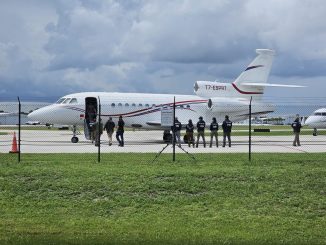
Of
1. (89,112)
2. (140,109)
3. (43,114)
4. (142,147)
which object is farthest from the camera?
(140,109)

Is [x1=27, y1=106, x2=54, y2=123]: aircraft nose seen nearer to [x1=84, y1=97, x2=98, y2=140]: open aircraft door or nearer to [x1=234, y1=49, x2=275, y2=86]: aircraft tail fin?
[x1=84, y1=97, x2=98, y2=140]: open aircraft door

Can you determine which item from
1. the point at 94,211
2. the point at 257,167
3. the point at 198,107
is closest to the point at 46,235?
→ the point at 94,211

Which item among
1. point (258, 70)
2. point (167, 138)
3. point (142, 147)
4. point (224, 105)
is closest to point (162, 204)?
point (142, 147)

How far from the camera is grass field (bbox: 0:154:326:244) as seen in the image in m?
11.0

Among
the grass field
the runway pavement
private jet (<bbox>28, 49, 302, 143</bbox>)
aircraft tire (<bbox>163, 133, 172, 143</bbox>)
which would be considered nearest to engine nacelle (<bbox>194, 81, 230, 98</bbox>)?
private jet (<bbox>28, 49, 302, 143</bbox>)

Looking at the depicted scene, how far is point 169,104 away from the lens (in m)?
39.8

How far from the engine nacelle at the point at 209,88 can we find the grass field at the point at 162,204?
77.4ft

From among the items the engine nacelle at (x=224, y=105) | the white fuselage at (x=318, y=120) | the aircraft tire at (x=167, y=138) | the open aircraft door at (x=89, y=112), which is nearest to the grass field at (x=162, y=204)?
the open aircraft door at (x=89, y=112)

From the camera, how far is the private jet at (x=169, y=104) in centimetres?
3753

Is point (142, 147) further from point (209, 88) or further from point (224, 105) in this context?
point (209, 88)

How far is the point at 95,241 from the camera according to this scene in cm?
1027

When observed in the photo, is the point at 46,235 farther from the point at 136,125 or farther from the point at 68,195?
the point at 136,125

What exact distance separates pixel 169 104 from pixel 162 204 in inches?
1034

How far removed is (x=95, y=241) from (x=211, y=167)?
25.3ft
